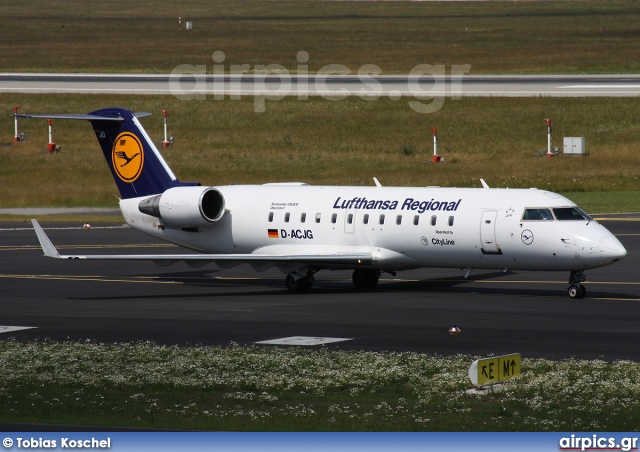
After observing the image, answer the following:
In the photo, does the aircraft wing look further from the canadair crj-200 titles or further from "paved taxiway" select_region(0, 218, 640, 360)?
"paved taxiway" select_region(0, 218, 640, 360)

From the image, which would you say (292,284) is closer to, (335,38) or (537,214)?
(537,214)

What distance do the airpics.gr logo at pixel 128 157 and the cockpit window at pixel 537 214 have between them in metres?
13.3

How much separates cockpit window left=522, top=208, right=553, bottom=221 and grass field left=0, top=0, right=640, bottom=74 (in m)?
82.5

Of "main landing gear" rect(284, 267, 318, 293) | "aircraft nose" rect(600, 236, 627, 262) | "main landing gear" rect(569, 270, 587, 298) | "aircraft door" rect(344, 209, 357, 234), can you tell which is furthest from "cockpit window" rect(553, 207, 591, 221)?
"main landing gear" rect(284, 267, 318, 293)

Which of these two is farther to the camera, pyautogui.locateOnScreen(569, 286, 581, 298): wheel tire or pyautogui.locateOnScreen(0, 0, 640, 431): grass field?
pyautogui.locateOnScreen(569, 286, 581, 298): wheel tire

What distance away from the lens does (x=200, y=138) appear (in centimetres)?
8369

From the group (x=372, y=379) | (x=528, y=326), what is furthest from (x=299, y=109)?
(x=372, y=379)

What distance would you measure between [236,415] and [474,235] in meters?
16.3

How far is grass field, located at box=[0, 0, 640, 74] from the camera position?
124 meters

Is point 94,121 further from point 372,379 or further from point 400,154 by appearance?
point 400,154

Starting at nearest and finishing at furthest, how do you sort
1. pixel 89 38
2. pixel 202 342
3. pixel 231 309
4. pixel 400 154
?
1. pixel 202 342
2. pixel 231 309
3. pixel 400 154
4. pixel 89 38

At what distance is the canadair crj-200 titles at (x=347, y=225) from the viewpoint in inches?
1345

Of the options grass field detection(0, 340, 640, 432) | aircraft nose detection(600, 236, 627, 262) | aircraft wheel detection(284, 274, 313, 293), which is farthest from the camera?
aircraft wheel detection(284, 274, 313, 293)

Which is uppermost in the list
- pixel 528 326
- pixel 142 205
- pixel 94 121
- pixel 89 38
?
pixel 89 38
